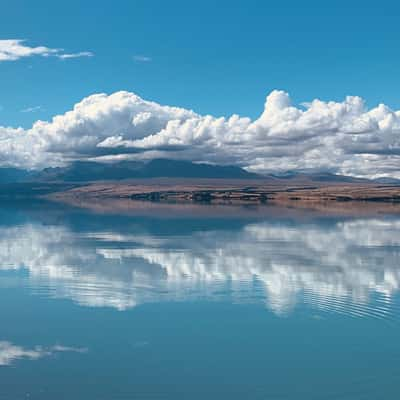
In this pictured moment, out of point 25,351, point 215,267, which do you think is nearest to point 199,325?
point 25,351

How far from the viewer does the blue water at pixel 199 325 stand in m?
16.6

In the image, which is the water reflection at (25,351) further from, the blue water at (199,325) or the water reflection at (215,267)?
the water reflection at (215,267)

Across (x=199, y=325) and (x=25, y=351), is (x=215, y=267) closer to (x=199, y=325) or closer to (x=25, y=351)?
(x=199, y=325)

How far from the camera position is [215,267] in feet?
120

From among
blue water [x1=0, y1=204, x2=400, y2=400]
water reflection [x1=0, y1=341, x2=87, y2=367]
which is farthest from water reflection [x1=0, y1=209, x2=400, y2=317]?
water reflection [x1=0, y1=341, x2=87, y2=367]

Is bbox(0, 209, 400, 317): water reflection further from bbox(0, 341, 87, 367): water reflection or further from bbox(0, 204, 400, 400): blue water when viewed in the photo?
bbox(0, 341, 87, 367): water reflection

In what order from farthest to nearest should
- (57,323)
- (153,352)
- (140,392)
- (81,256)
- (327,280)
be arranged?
(81,256) → (327,280) → (57,323) → (153,352) → (140,392)

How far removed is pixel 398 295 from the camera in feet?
91.4

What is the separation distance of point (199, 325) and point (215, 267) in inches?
546

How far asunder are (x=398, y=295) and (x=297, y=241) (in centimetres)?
2639

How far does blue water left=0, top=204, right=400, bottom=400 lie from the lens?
16.6 meters

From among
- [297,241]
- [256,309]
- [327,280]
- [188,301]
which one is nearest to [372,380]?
[256,309]

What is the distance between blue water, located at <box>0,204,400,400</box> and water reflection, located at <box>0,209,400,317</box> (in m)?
0.15

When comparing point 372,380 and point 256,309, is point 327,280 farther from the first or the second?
point 372,380
